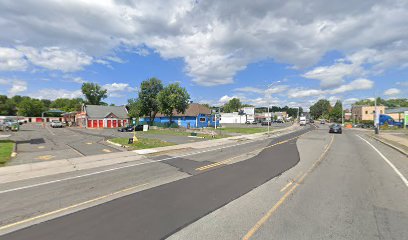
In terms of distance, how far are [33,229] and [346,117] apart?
162 metres

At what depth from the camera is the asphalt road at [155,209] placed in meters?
5.66

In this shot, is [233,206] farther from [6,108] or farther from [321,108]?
[321,108]

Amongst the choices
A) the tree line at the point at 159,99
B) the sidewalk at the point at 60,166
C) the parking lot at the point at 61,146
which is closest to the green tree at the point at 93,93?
the tree line at the point at 159,99

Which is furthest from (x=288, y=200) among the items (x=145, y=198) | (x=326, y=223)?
(x=145, y=198)

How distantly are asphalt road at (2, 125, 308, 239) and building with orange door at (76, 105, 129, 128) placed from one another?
60925mm

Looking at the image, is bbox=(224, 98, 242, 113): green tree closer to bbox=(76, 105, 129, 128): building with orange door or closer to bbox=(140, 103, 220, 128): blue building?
bbox=(76, 105, 129, 128): building with orange door

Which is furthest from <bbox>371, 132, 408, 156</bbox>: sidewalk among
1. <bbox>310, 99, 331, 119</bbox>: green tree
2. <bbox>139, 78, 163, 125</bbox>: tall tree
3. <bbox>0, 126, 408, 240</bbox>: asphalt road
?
<bbox>310, 99, 331, 119</bbox>: green tree

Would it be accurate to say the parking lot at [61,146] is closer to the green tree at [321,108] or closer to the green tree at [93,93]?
the green tree at [93,93]

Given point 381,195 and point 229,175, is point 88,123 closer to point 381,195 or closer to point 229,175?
point 229,175

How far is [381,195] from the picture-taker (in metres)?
8.12

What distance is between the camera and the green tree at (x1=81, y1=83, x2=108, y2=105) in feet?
363

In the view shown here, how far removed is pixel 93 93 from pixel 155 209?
4641 inches

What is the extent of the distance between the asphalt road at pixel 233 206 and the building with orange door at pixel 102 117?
59.1 metres

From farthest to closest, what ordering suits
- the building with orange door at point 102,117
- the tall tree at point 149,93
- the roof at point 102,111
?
the roof at point 102,111 < the building with orange door at point 102,117 < the tall tree at point 149,93
